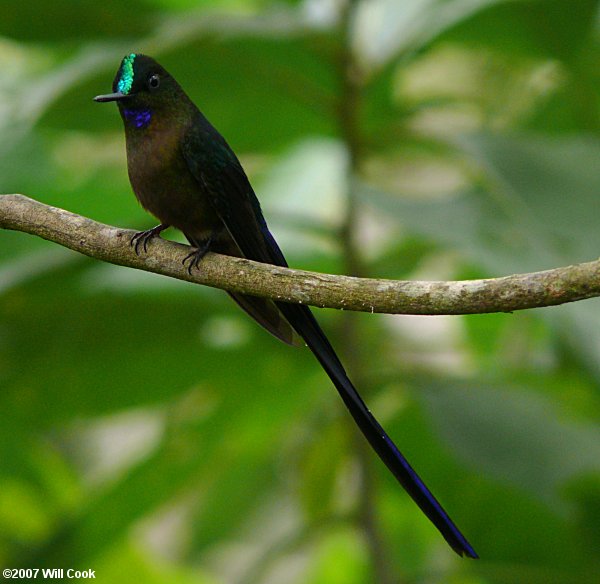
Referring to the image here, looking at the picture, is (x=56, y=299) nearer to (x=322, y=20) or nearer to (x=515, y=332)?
(x=322, y=20)

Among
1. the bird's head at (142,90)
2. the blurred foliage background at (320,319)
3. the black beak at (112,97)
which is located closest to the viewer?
the black beak at (112,97)

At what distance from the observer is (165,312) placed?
8.50 ft

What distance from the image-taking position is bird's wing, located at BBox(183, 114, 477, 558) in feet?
5.57

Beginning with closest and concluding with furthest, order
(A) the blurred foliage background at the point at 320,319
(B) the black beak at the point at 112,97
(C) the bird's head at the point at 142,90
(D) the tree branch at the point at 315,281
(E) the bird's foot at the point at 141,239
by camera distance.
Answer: (D) the tree branch at the point at 315,281 < (E) the bird's foot at the point at 141,239 < (B) the black beak at the point at 112,97 < (C) the bird's head at the point at 142,90 < (A) the blurred foliage background at the point at 320,319

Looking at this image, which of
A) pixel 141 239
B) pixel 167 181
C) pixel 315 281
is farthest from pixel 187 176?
pixel 315 281

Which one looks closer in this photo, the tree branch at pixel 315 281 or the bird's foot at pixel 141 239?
the tree branch at pixel 315 281

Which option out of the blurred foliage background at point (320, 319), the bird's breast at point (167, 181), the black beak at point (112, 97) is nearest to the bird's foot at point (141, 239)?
the bird's breast at point (167, 181)

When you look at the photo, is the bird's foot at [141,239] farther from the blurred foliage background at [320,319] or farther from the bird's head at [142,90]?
the blurred foliage background at [320,319]

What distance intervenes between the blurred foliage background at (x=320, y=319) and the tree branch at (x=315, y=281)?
0.57 meters

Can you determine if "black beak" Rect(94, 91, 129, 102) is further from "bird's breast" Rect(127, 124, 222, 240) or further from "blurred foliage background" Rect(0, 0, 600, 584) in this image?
"blurred foliage background" Rect(0, 0, 600, 584)

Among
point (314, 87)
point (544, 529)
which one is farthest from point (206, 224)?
point (544, 529)

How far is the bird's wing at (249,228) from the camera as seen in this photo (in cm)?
170

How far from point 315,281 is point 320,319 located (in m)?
1.32

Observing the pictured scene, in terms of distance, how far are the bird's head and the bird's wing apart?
85 millimetres
